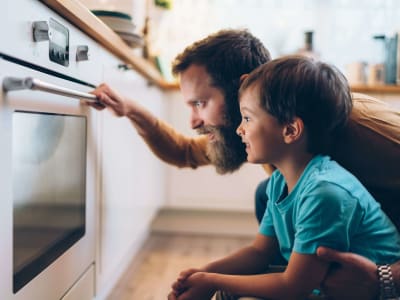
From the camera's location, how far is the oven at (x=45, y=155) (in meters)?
0.69

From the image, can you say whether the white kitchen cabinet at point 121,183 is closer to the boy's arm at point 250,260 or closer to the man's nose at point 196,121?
the man's nose at point 196,121

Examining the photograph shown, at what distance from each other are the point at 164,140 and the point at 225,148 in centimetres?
29

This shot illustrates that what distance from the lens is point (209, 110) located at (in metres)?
1.22

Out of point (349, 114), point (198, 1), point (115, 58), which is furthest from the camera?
point (198, 1)

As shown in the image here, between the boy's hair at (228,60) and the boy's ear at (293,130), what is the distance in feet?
1.07

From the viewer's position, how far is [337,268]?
0.82 metres

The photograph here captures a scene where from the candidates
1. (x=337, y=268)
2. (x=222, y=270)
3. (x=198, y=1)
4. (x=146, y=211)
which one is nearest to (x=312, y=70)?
(x=337, y=268)

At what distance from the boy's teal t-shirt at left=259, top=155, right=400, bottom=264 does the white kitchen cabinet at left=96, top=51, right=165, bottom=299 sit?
58cm

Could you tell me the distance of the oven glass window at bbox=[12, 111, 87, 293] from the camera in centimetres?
76

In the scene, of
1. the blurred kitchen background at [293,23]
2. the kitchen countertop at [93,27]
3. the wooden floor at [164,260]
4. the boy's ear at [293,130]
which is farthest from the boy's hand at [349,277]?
the blurred kitchen background at [293,23]

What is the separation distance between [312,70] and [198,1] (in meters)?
1.98

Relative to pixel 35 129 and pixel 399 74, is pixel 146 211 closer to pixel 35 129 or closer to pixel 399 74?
pixel 35 129

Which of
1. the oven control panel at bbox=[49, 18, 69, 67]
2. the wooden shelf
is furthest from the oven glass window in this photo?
the wooden shelf

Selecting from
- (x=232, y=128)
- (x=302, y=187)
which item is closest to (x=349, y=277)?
(x=302, y=187)
